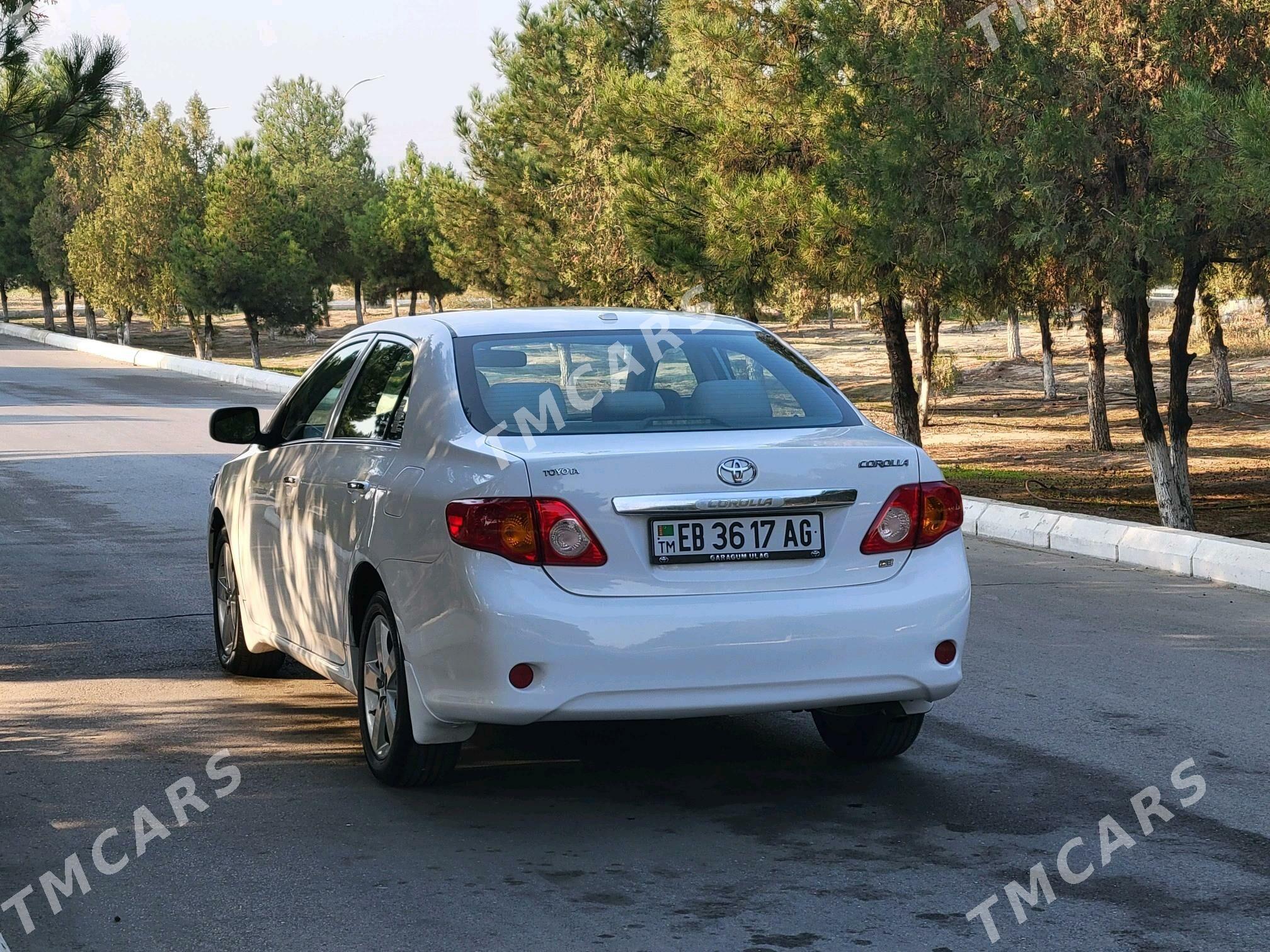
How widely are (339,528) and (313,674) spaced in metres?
2.11

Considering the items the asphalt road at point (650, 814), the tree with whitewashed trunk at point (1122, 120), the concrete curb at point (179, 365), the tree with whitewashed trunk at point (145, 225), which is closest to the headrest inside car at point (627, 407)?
the asphalt road at point (650, 814)

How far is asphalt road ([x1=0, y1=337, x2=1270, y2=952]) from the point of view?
441cm

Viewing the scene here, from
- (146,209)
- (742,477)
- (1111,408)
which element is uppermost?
(146,209)

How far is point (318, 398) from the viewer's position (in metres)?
6.94

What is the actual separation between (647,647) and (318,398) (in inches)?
97.4

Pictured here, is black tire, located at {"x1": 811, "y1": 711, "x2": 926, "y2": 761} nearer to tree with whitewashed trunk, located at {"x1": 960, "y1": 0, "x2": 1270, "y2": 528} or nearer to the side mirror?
the side mirror

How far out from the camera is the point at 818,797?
222 inches

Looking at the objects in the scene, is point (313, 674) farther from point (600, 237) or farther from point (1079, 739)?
point (600, 237)

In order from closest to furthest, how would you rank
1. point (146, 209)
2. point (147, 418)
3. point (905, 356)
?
point (905, 356), point (147, 418), point (146, 209)

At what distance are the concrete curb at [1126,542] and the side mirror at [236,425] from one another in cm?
435

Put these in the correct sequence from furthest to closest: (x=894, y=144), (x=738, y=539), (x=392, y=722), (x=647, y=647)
A: (x=894, y=144) < (x=392, y=722) < (x=738, y=539) < (x=647, y=647)

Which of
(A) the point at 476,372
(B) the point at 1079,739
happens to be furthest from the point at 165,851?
(B) the point at 1079,739

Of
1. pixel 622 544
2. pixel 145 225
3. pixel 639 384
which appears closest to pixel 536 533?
pixel 622 544

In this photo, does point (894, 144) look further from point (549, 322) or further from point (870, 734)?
point (870, 734)
